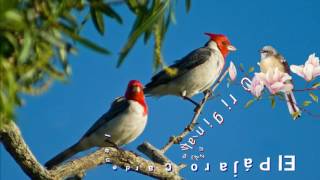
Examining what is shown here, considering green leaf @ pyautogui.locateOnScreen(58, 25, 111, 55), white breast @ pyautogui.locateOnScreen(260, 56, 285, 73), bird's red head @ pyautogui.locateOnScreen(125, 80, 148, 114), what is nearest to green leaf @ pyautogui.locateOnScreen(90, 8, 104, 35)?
green leaf @ pyautogui.locateOnScreen(58, 25, 111, 55)

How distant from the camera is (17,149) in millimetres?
2346

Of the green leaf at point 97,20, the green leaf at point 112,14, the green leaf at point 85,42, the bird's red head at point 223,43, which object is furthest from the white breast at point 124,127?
the green leaf at point 85,42

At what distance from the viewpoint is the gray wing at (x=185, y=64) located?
139 inches

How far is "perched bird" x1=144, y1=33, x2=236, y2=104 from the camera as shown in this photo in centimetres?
353

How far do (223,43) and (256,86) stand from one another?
0.95 metres

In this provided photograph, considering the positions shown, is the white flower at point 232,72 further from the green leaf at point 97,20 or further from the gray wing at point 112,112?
the green leaf at point 97,20

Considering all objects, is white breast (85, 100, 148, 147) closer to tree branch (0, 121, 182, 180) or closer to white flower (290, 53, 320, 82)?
tree branch (0, 121, 182, 180)

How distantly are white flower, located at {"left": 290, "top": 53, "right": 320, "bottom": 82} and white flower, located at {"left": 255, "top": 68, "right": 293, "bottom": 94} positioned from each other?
2.2 inches

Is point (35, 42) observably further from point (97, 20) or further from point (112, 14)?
point (97, 20)

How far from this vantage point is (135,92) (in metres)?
3.13

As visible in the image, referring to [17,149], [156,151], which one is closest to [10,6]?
[17,149]

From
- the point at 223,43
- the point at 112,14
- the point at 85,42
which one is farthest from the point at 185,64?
the point at 85,42

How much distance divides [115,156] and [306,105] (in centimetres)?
79

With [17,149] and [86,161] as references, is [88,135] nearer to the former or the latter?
[86,161]
